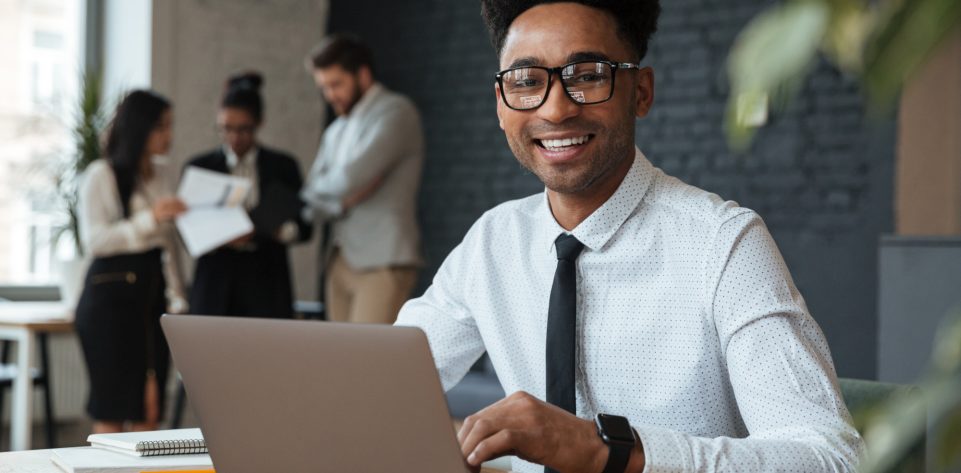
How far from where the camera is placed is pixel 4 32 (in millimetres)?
5438

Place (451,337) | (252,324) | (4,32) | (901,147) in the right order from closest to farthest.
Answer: (252,324) < (451,337) < (901,147) < (4,32)

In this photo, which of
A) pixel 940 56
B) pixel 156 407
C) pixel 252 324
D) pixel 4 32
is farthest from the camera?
pixel 4 32

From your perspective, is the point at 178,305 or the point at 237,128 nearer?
the point at 237,128

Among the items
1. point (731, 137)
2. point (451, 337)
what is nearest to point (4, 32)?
point (451, 337)

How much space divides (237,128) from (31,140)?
1.97m

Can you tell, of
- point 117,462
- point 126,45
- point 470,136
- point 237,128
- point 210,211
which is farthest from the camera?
point 470,136

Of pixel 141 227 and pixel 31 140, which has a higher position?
pixel 31 140

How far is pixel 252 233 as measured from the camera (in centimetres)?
405

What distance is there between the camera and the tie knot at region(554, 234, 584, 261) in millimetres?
1369

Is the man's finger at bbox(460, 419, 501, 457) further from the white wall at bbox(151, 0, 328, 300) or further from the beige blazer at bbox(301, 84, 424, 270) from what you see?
the white wall at bbox(151, 0, 328, 300)

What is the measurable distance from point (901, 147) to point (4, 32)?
429 cm

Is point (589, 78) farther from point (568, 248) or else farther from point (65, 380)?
point (65, 380)

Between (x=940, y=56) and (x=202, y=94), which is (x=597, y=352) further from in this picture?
(x=202, y=94)

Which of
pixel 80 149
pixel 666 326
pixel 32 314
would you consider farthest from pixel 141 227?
pixel 666 326
